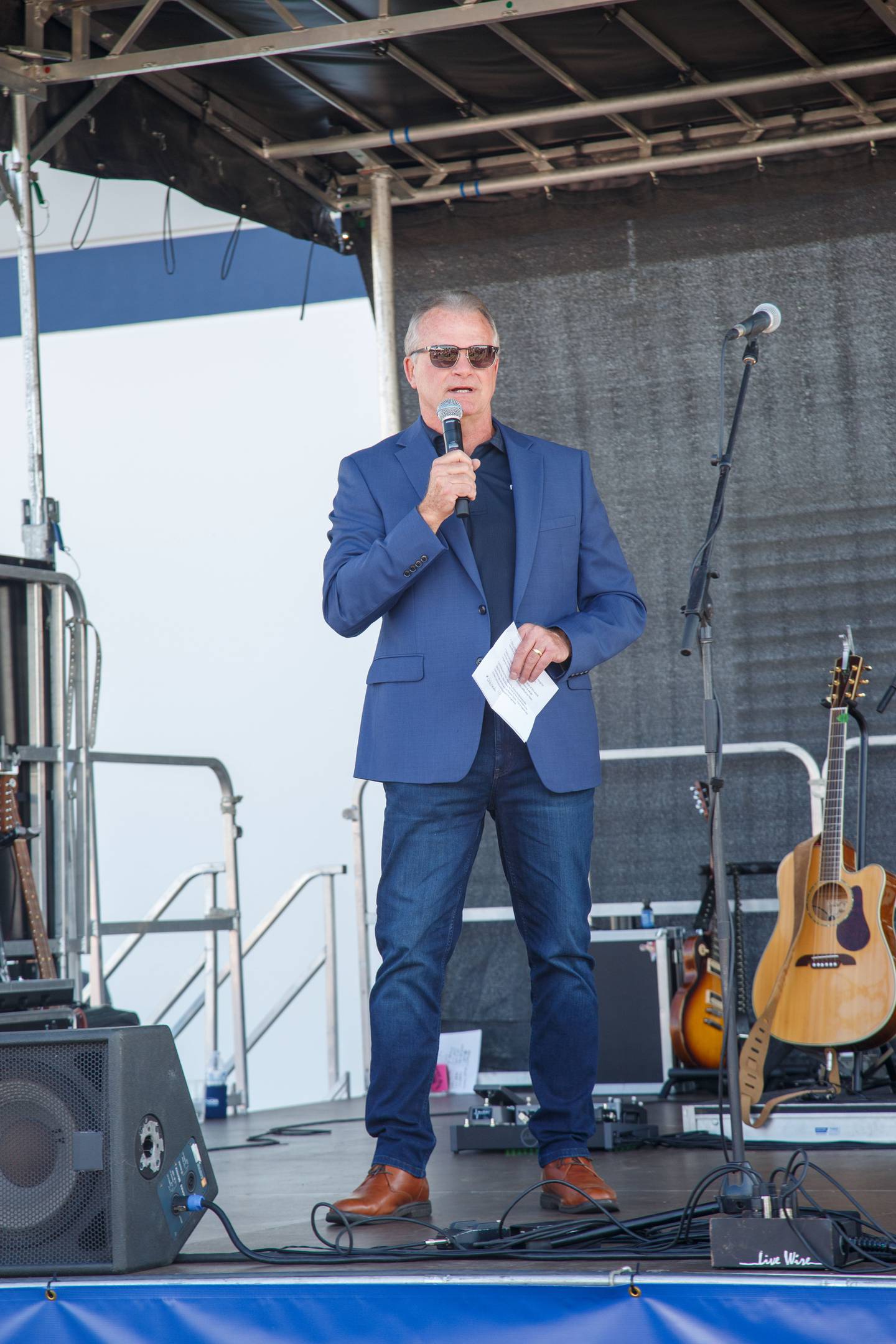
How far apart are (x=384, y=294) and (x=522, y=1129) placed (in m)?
3.21

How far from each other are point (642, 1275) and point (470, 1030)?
12.4 feet

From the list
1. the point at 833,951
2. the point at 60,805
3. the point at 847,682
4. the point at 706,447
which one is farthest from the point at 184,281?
the point at 833,951

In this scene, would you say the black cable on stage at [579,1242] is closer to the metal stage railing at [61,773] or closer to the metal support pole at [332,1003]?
the metal stage railing at [61,773]

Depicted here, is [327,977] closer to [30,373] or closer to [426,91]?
[30,373]

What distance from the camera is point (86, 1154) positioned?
1.97 m

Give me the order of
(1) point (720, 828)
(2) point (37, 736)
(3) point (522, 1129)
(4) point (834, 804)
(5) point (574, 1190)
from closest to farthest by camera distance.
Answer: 1. (1) point (720, 828)
2. (5) point (574, 1190)
3. (3) point (522, 1129)
4. (4) point (834, 804)
5. (2) point (37, 736)

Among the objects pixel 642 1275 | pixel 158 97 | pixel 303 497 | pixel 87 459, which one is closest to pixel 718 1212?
pixel 642 1275

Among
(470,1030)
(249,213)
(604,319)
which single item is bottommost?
(470,1030)

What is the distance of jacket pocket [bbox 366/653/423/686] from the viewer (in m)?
2.61

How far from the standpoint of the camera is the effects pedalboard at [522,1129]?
3582 millimetres

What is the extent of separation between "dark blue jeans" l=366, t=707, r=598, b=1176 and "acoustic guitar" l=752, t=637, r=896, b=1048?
4.81 feet

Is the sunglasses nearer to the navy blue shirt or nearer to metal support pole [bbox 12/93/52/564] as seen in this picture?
the navy blue shirt

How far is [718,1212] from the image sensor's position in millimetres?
2146

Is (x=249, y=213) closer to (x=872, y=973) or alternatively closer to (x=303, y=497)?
(x=872, y=973)
